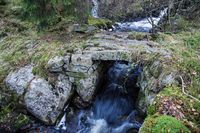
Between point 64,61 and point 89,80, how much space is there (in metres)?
0.93

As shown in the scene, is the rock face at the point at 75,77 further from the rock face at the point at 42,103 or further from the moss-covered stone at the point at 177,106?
the moss-covered stone at the point at 177,106

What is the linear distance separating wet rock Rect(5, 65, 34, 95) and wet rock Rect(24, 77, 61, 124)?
230 mm

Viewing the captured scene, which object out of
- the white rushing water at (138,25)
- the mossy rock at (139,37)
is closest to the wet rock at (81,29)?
the mossy rock at (139,37)

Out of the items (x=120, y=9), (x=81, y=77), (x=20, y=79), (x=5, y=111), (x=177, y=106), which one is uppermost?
(x=120, y=9)

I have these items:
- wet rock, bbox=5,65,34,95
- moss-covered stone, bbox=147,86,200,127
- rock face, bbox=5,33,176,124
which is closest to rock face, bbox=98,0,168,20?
rock face, bbox=5,33,176,124

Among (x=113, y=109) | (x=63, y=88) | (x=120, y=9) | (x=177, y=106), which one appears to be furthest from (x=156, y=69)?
(x=120, y=9)

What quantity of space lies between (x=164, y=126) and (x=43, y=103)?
4142 millimetres

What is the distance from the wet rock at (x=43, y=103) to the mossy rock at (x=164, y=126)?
11.8 feet

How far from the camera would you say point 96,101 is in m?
8.88

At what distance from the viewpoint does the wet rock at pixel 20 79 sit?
26.9ft

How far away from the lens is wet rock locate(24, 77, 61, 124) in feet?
26.2

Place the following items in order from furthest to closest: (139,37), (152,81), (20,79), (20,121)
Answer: (139,37)
(20,79)
(20,121)
(152,81)

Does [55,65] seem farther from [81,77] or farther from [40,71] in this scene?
[81,77]

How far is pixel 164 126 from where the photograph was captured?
15.9 ft
